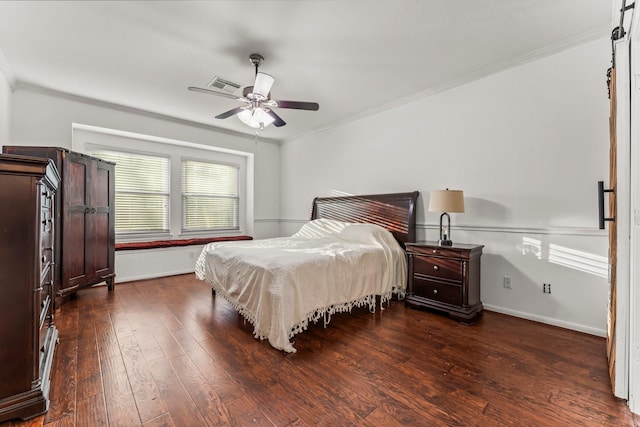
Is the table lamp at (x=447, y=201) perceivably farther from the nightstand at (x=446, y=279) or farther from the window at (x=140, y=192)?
the window at (x=140, y=192)

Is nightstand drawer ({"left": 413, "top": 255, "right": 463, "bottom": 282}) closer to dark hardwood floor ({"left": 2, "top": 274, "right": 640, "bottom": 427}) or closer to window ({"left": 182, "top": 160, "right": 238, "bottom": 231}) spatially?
dark hardwood floor ({"left": 2, "top": 274, "right": 640, "bottom": 427})

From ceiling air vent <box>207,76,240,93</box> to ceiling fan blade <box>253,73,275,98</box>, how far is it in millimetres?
967

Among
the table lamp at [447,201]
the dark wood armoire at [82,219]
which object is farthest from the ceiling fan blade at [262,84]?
the dark wood armoire at [82,219]

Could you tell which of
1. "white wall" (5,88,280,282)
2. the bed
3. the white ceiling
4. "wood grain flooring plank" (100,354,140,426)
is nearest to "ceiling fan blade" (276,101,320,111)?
the white ceiling

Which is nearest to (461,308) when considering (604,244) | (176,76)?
(604,244)

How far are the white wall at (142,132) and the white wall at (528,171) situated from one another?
300 cm

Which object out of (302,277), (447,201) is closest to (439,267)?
(447,201)

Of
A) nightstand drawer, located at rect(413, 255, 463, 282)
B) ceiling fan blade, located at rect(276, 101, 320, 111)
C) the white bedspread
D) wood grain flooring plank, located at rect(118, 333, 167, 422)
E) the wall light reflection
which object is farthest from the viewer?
nightstand drawer, located at rect(413, 255, 463, 282)

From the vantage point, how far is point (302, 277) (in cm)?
246

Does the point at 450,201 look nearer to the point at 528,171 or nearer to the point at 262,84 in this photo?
the point at 528,171

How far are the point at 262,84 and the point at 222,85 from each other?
1.13 meters

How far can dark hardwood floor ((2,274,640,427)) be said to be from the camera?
1538 millimetres

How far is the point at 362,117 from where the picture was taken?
4492mm

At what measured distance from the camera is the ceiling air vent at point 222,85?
3305mm
